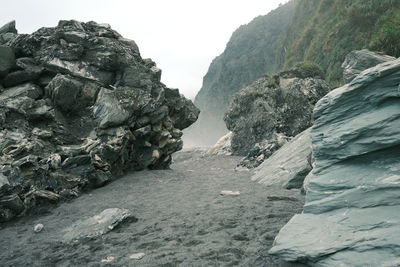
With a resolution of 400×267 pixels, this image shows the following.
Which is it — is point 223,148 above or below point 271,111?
below

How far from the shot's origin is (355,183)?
549cm

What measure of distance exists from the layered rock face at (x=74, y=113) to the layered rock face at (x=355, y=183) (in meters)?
8.94

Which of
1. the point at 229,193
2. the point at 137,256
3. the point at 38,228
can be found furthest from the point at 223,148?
the point at 137,256

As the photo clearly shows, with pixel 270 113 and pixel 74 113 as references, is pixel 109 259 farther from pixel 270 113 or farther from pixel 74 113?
pixel 270 113

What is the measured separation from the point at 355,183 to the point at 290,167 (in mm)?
6525

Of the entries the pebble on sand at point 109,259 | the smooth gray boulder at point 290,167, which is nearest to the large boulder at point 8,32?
the smooth gray boulder at point 290,167

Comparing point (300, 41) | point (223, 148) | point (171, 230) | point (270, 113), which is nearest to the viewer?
point (171, 230)

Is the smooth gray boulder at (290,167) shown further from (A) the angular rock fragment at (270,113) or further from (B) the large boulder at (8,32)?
(B) the large boulder at (8,32)

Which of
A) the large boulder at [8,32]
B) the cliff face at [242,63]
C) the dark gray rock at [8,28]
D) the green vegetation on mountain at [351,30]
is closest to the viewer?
the large boulder at [8,32]

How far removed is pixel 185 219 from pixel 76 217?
3.61 meters

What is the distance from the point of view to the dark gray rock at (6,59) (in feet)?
46.6

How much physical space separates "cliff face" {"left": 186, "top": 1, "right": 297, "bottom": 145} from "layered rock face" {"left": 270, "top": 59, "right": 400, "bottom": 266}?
9350cm

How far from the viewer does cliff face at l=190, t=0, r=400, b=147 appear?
30.0m

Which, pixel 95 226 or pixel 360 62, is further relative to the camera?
pixel 360 62
